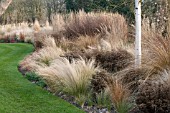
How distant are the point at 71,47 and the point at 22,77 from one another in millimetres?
2980

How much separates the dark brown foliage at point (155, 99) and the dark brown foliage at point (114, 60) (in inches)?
66.1

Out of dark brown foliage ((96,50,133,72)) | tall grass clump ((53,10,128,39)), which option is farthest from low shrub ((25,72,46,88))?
tall grass clump ((53,10,128,39))

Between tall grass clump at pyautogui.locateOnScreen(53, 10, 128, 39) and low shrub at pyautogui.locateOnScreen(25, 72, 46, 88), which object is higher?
tall grass clump at pyautogui.locateOnScreen(53, 10, 128, 39)

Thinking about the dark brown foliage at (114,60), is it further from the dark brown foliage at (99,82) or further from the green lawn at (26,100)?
the green lawn at (26,100)

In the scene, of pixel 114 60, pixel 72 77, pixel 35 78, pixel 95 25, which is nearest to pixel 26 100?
pixel 72 77

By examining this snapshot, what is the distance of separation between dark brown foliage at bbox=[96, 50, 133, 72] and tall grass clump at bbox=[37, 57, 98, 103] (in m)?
0.67

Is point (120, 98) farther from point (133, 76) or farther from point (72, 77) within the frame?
point (72, 77)

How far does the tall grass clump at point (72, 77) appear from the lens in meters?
5.59

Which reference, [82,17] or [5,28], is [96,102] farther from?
[5,28]

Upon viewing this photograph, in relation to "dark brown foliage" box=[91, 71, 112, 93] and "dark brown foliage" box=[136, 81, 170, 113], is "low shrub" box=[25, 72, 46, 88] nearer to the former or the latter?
"dark brown foliage" box=[91, 71, 112, 93]

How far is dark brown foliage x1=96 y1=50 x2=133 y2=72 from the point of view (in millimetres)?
6385

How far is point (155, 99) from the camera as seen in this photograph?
173 inches

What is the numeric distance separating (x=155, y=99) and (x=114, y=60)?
240 cm

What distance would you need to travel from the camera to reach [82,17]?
38.4 feet
